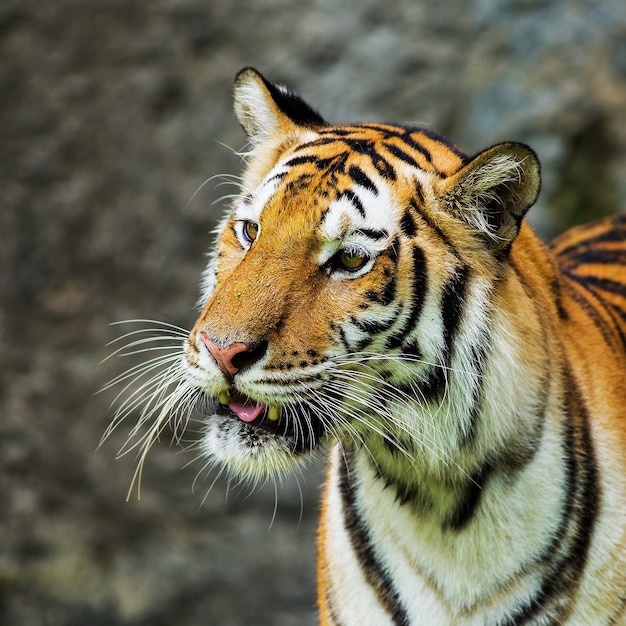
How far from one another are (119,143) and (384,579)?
2.90m

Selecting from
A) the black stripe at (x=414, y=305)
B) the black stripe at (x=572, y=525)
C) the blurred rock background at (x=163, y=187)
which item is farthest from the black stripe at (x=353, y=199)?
the blurred rock background at (x=163, y=187)

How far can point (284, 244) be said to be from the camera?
175 cm

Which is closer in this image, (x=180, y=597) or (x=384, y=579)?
(x=384, y=579)

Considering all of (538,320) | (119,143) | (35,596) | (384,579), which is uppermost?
(119,143)

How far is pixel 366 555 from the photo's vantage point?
6.62 ft

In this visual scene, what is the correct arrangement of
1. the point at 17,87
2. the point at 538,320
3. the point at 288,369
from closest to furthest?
the point at 288,369
the point at 538,320
the point at 17,87

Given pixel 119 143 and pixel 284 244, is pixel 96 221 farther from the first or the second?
A: pixel 284 244

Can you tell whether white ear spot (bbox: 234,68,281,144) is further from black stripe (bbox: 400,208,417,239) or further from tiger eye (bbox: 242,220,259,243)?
black stripe (bbox: 400,208,417,239)

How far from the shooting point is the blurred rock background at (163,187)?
13.9ft

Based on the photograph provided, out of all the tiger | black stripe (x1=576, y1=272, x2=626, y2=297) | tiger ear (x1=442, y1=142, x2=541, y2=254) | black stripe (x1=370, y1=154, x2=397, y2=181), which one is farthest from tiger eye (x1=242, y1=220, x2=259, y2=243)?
black stripe (x1=576, y1=272, x2=626, y2=297)

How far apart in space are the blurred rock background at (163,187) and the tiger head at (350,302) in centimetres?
252

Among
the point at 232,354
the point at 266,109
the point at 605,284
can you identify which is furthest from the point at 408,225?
the point at 605,284

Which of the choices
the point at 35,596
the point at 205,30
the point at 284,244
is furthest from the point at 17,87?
the point at 284,244

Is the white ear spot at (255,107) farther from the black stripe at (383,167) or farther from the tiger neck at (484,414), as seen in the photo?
the tiger neck at (484,414)
